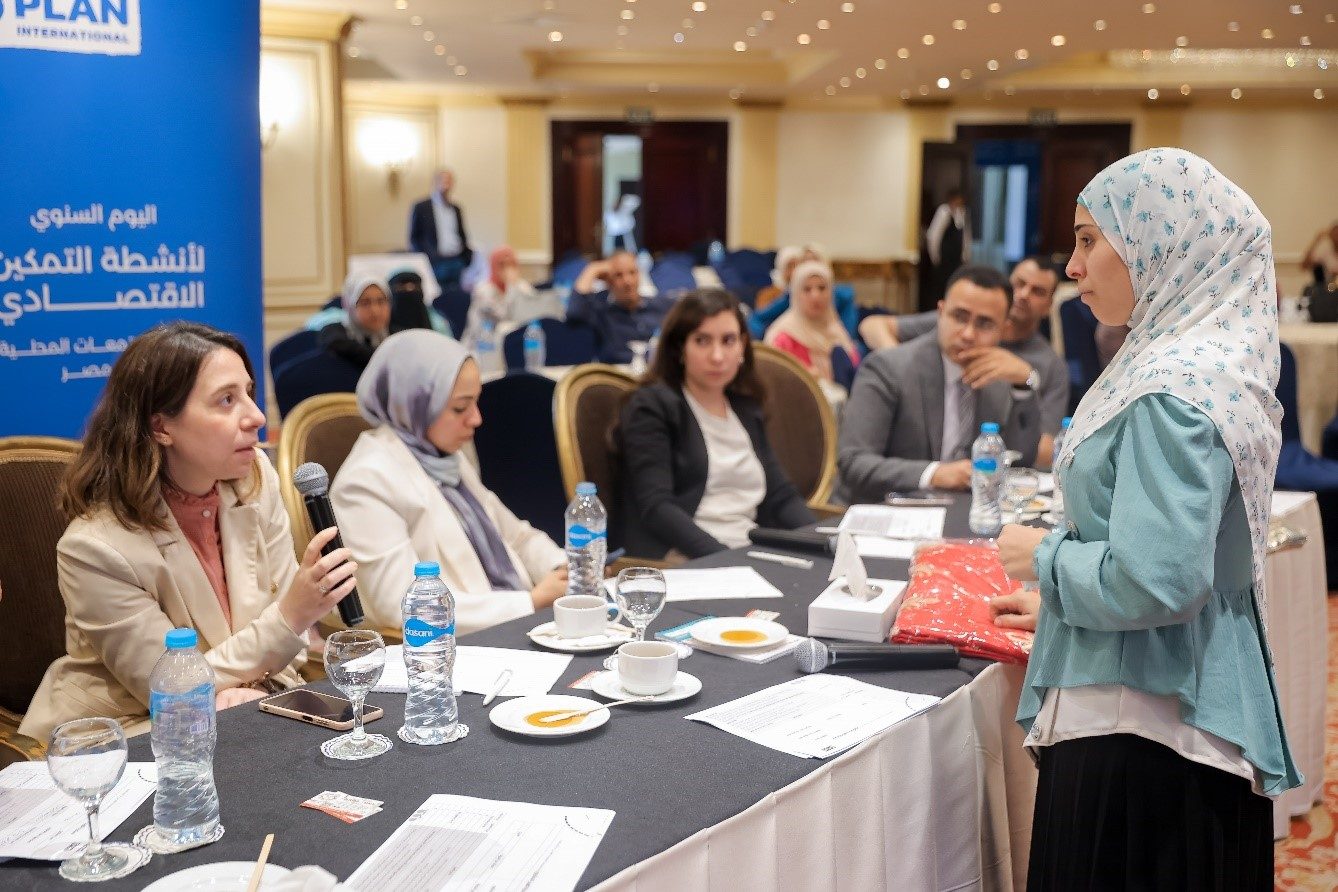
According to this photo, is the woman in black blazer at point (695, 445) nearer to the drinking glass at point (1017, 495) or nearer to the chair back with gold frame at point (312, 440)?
the drinking glass at point (1017, 495)

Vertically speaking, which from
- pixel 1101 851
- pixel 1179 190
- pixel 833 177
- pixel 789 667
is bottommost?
pixel 1101 851

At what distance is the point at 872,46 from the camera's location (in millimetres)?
11867

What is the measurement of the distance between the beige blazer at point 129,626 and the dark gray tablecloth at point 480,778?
0.61 feet

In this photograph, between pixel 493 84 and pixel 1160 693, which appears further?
pixel 493 84

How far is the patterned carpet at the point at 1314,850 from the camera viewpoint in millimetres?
2936

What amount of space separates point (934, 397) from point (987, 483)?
592 mm

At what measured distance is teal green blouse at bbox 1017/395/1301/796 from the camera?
1.55 m

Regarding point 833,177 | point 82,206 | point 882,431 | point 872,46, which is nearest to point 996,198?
point 833,177

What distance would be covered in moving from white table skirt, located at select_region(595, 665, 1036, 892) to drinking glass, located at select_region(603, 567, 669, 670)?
1.57 ft

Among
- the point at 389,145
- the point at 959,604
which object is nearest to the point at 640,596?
the point at 959,604

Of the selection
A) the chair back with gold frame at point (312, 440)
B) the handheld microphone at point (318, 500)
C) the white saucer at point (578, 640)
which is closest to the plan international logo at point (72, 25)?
the chair back with gold frame at point (312, 440)

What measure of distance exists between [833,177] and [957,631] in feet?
51.0

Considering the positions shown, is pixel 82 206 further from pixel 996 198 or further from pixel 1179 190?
pixel 996 198

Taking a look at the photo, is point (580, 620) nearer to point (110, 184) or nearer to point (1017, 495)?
point (1017, 495)
